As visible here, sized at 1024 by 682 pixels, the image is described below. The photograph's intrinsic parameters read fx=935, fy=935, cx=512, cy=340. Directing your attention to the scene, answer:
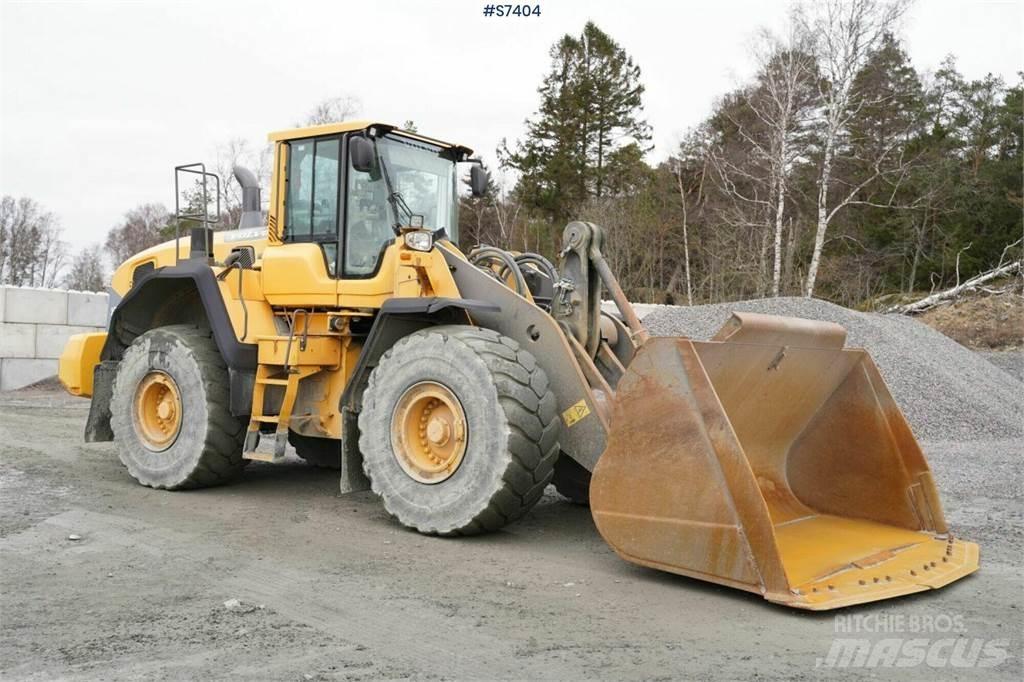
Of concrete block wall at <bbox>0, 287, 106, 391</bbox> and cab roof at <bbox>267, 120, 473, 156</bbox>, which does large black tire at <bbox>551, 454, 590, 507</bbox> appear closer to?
cab roof at <bbox>267, 120, 473, 156</bbox>

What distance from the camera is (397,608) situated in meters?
4.39

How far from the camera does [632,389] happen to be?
4.89 m

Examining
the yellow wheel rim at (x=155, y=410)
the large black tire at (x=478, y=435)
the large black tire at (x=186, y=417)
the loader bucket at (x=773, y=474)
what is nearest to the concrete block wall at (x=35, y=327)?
the large black tire at (x=186, y=417)

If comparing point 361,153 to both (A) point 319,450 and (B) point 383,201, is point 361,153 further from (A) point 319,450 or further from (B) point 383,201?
(A) point 319,450

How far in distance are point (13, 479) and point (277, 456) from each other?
2504 mm

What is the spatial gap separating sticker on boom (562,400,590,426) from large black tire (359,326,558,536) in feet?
0.43

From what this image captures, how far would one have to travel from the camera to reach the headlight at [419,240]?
21.2ft

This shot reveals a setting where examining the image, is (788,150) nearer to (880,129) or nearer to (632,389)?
(880,129)

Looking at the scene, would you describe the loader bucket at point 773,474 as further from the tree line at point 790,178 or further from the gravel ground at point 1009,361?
the tree line at point 790,178

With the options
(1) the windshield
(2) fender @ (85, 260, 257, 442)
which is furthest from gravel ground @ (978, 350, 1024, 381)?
(2) fender @ (85, 260, 257, 442)

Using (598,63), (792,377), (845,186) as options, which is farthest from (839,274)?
(792,377)

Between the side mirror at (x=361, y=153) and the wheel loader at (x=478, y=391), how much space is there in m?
0.02

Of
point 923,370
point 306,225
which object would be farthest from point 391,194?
point 923,370

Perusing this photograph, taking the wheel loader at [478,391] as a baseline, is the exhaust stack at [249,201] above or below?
above
